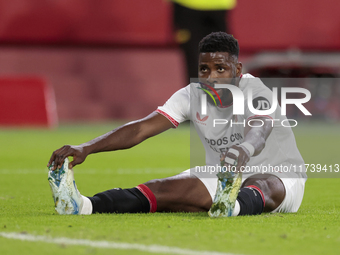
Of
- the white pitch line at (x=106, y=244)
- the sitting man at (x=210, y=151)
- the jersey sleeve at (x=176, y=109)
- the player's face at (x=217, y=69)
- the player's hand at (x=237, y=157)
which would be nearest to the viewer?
the white pitch line at (x=106, y=244)

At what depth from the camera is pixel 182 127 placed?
16531 millimetres

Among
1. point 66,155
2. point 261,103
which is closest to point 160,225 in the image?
point 66,155

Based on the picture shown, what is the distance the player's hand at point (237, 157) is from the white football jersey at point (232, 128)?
0.55 metres

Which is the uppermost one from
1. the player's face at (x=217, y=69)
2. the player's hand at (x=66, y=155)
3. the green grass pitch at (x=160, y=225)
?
the player's face at (x=217, y=69)

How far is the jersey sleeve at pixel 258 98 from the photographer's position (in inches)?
153

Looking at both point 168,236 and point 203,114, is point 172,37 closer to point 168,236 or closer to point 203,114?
point 203,114

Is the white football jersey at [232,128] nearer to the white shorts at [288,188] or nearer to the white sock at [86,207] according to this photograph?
the white shorts at [288,188]

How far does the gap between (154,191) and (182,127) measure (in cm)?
1248

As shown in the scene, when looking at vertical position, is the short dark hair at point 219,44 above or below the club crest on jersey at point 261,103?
above

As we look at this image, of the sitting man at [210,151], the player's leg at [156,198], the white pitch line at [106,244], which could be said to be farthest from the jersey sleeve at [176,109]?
the white pitch line at [106,244]

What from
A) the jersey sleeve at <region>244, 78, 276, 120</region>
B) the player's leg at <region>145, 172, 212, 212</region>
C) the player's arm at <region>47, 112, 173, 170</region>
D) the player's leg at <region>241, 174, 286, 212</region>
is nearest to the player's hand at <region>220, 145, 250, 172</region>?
the jersey sleeve at <region>244, 78, 276, 120</region>

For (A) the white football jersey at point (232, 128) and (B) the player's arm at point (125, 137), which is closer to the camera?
(B) the player's arm at point (125, 137)

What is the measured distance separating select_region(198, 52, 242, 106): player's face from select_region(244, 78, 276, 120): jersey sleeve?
147 mm

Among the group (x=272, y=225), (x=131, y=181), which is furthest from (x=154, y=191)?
(x=131, y=181)
